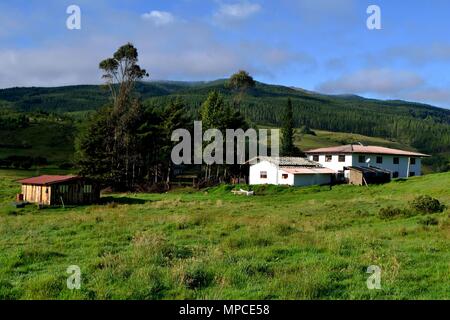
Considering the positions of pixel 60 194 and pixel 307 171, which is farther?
pixel 307 171

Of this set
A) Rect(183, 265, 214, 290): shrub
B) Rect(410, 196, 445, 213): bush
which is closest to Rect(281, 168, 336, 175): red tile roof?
Rect(410, 196, 445, 213): bush

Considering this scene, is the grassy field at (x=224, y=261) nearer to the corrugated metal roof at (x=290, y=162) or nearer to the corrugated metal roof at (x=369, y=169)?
the corrugated metal roof at (x=369, y=169)

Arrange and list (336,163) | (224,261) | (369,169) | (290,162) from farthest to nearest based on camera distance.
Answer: (336,163), (290,162), (369,169), (224,261)

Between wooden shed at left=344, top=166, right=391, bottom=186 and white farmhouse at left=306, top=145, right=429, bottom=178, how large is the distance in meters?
3.11

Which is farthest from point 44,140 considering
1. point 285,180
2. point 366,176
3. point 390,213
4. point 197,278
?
point 197,278

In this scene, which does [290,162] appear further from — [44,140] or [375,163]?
[44,140]

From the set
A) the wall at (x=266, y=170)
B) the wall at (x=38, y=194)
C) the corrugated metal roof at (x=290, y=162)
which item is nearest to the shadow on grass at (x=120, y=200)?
the wall at (x=38, y=194)

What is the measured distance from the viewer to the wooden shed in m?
58.8

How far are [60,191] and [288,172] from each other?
28738mm

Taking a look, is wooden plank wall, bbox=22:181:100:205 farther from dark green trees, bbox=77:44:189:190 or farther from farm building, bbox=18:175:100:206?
dark green trees, bbox=77:44:189:190

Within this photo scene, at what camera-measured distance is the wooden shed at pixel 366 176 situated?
2317 inches

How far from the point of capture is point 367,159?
6625cm

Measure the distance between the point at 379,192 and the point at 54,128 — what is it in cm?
8700
